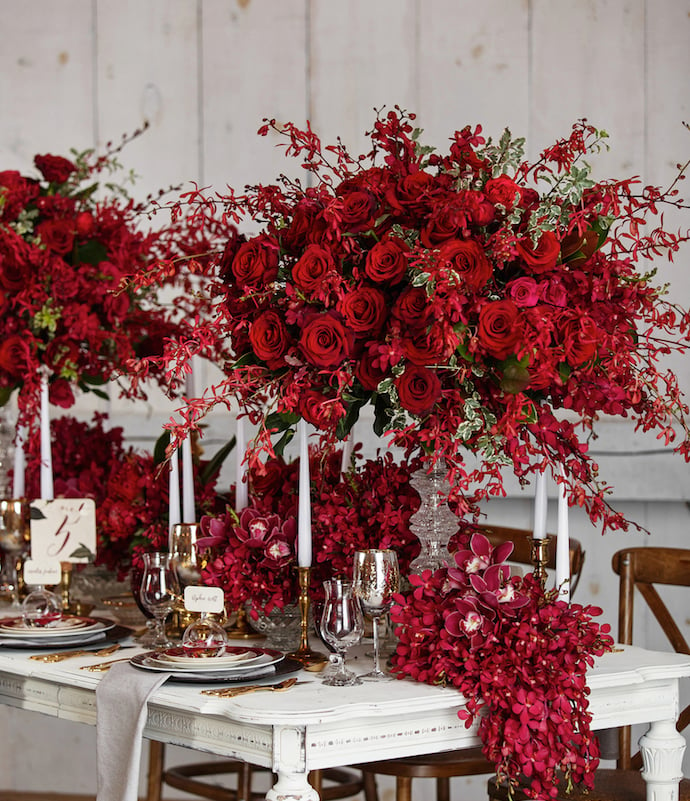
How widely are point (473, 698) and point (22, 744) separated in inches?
88.7

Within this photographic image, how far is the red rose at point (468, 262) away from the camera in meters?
1.55

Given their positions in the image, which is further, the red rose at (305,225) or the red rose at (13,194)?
the red rose at (13,194)

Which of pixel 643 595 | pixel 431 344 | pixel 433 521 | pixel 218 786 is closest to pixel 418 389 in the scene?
pixel 431 344

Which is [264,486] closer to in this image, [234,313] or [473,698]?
[234,313]

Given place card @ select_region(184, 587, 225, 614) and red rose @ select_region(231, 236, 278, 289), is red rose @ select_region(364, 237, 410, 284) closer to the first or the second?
red rose @ select_region(231, 236, 278, 289)

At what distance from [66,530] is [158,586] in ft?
1.27

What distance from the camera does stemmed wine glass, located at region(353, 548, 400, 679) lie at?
5.36 ft

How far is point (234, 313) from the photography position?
1.73 metres

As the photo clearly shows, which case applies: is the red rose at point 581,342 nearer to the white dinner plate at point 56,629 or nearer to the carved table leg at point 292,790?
the carved table leg at point 292,790

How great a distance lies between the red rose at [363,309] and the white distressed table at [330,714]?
469 millimetres

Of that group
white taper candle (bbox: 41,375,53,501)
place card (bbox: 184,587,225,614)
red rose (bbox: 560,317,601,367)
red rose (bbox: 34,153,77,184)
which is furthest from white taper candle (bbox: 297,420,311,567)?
red rose (bbox: 34,153,77,184)

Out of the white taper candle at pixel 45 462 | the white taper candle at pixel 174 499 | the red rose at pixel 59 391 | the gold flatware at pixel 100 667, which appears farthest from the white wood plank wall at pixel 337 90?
the gold flatware at pixel 100 667

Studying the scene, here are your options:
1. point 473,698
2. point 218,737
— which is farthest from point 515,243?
point 218,737

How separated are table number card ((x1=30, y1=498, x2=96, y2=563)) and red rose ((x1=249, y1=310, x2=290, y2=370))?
668mm
